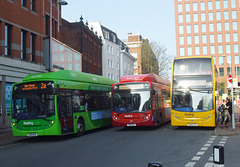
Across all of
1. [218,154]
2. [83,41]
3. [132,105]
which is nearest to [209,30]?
[83,41]

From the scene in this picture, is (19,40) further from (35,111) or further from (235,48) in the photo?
(235,48)

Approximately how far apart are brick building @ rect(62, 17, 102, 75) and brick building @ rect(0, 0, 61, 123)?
18.1 meters

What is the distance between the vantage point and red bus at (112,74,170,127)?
17.5m

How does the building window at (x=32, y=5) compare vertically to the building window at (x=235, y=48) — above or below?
below

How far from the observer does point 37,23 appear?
26.0 m

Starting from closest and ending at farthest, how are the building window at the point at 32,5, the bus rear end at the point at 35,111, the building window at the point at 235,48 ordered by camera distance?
the bus rear end at the point at 35,111, the building window at the point at 32,5, the building window at the point at 235,48

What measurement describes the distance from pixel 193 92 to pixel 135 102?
3.19m

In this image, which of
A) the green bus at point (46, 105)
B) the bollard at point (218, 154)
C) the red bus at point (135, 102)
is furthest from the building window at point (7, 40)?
the bollard at point (218, 154)

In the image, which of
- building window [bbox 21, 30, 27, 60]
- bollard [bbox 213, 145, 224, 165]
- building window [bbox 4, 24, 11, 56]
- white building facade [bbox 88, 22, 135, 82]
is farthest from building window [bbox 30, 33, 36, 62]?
white building facade [bbox 88, 22, 135, 82]

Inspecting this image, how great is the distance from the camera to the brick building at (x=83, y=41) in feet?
150

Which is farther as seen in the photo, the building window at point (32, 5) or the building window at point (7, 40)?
the building window at point (32, 5)

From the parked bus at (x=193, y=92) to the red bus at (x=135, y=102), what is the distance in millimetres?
1238

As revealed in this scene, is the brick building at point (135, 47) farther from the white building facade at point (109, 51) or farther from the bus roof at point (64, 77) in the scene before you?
the bus roof at point (64, 77)

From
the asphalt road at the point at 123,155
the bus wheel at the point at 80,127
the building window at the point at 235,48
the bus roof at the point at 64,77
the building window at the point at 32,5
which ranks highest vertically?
the building window at the point at 235,48
